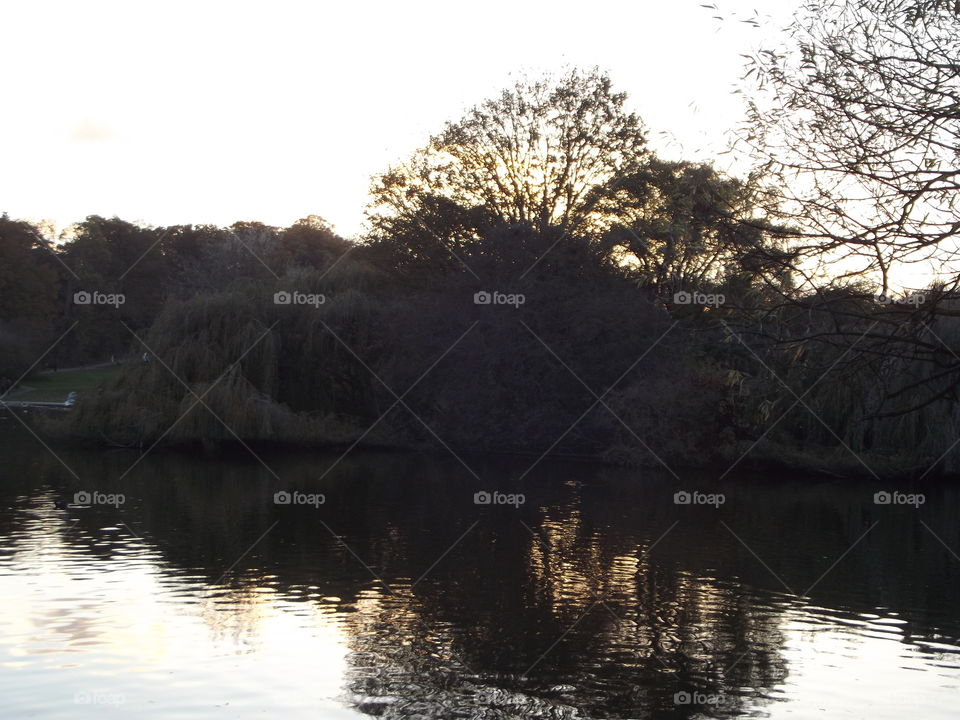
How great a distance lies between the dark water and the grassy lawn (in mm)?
26612

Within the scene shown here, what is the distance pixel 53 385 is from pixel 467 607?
43.4 metres

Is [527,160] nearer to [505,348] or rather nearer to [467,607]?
[505,348]

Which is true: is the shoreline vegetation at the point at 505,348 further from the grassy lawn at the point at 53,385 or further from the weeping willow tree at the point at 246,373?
the grassy lawn at the point at 53,385

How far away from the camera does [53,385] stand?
50.0 m

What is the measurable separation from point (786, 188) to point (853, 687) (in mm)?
4448

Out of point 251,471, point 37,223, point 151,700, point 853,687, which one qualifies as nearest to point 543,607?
point 853,687

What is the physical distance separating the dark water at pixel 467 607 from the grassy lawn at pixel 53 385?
26612mm

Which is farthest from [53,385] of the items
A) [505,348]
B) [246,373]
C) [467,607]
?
[467,607]

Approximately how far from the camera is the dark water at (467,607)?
8.60 meters

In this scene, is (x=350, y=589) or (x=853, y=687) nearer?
(x=853, y=687)

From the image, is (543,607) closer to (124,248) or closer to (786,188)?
(786,188)

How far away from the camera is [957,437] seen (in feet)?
82.2

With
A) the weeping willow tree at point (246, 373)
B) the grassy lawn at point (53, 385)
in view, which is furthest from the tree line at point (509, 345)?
the grassy lawn at point (53, 385)

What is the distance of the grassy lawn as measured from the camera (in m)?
46.2
